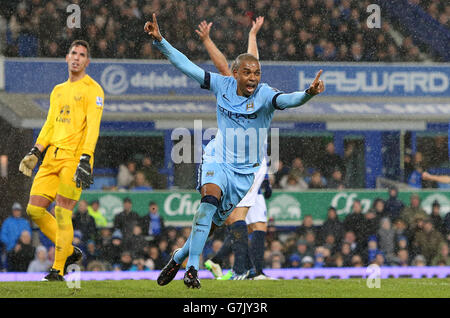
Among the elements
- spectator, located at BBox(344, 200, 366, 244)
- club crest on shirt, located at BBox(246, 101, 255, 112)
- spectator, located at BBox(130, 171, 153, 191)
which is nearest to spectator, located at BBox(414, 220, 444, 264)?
spectator, located at BBox(344, 200, 366, 244)

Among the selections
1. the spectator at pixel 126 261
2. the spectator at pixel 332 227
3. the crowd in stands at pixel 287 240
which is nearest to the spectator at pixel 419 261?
the crowd in stands at pixel 287 240

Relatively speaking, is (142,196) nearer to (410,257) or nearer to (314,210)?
(314,210)

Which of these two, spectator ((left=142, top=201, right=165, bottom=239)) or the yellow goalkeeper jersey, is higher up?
the yellow goalkeeper jersey

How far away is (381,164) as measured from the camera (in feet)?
67.9

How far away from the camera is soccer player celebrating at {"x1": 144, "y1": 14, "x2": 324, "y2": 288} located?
754 cm

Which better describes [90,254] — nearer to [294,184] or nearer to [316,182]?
[294,184]

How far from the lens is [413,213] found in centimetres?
1648

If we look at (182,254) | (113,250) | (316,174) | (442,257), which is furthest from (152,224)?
(182,254)

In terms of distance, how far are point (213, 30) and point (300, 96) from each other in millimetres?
13165

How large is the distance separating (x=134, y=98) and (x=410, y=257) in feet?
22.1

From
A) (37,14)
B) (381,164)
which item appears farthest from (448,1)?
(37,14)

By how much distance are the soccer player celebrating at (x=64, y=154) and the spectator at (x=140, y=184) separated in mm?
8142

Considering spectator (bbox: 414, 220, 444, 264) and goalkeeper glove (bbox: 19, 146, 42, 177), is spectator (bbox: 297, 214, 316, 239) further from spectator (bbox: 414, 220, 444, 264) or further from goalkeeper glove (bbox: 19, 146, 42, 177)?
goalkeeper glove (bbox: 19, 146, 42, 177)

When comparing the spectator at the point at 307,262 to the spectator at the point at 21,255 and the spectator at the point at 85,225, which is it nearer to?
the spectator at the point at 85,225
